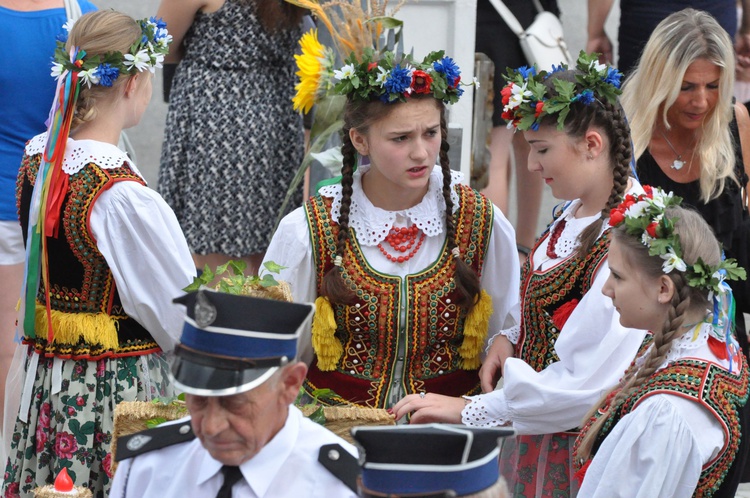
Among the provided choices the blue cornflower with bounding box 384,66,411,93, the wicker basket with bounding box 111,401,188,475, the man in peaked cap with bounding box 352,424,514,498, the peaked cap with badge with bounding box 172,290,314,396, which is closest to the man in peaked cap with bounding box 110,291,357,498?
the peaked cap with badge with bounding box 172,290,314,396

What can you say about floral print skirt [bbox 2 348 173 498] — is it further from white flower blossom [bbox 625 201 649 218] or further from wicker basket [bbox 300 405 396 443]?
white flower blossom [bbox 625 201 649 218]

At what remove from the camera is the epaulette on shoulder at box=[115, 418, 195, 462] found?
265cm

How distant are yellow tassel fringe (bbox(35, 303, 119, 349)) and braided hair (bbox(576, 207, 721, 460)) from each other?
5.56 feet

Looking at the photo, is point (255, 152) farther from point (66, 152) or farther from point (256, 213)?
point (66, 152)

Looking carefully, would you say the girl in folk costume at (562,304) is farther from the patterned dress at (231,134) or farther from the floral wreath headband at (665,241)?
the patterned dress at (231,134)

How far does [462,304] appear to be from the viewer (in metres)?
4.11

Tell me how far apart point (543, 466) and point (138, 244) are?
1.54 meters

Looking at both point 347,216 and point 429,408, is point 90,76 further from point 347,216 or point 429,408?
point 429,408

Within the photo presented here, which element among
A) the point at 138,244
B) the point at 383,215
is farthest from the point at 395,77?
the point at 138,244

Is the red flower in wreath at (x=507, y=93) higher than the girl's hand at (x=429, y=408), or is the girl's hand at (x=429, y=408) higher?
the red flower in wreath at (x=507, y=93)

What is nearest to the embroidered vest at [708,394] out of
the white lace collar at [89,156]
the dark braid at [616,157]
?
the dark braid at [616,157]

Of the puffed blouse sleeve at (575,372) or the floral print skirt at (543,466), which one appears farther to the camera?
the floral print skirt at (543,466)

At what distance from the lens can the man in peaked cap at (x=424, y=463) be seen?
233cm

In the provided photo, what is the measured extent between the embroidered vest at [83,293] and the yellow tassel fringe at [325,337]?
632mm
